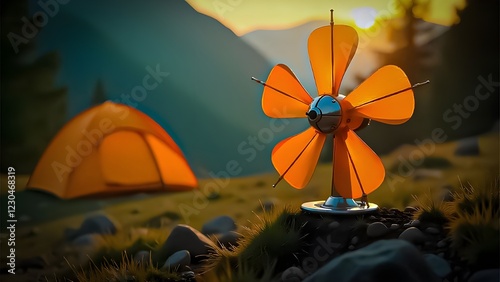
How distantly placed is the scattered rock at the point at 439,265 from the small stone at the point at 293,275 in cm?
79

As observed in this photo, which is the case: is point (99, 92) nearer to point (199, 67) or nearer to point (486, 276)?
point (199, 67)

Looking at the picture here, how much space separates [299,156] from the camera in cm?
405

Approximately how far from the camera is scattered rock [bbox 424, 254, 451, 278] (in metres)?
3.14

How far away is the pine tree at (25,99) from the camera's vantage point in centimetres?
597

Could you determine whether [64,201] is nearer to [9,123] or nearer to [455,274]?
[9,123]

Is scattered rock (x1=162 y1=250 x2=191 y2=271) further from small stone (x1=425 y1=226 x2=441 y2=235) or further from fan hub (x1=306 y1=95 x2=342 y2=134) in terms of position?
small stone (x1=425 y1=226 x2=441 y2=235)

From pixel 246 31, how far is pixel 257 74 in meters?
0.52

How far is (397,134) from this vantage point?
20.0 feet

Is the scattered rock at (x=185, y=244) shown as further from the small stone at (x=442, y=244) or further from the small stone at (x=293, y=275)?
the small stone at (x=442, y=244)

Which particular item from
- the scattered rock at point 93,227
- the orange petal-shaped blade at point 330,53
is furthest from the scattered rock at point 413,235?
the scattered rock at point 93,227

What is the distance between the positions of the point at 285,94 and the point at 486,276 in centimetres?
191

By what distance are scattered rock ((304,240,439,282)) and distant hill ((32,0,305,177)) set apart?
3036 millimetres

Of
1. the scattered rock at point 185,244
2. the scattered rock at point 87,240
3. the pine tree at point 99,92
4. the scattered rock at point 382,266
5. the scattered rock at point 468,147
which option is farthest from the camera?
the pine tree at point 99,92

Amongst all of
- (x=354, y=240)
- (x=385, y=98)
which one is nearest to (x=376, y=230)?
(x=354, y=240)
